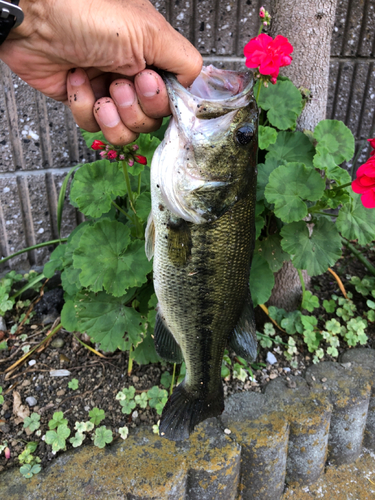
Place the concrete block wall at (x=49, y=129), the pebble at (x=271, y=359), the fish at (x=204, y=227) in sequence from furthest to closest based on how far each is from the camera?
1. the concrete block wall at (x=49, y=129)
2. the pebble at (x=271, y=359)
3. the fish at (x=204, y=227)

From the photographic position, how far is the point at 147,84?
3.77ft

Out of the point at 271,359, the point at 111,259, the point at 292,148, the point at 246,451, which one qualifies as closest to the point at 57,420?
the point at 111,259

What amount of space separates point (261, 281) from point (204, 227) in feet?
2.73

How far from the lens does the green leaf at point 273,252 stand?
2.03 meters

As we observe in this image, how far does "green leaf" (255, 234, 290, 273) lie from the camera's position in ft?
6.65

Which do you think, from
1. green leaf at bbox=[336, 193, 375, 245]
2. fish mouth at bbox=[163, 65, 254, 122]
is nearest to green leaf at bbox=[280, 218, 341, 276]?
green leaf at bbox=[336, 193, 375, 245]

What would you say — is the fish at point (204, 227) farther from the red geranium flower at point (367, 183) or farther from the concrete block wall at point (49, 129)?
the concrete block wall at point (49, 129)

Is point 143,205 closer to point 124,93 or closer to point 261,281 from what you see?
point 124,93

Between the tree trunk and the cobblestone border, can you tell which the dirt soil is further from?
the tree trunk

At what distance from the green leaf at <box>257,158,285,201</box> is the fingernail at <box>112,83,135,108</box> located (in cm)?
91

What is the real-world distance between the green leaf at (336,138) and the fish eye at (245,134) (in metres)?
0.93

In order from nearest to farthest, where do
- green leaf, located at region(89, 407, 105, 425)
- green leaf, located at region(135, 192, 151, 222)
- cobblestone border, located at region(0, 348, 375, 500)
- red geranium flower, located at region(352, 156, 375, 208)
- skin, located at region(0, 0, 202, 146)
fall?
skin, located at region(0, 0, 202, 146), red geranium flower, located at region(352, 156, 375, 208), cobblestone border, located at region(0, 348, 375, 500), green leaf, located at region(135, 192, 151, 222), green leaf, located at region(89, 407, 105, 425)

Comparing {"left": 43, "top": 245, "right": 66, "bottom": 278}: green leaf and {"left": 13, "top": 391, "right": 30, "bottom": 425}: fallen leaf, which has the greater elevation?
{"left": 43, "top": 245, "right": 66, "bottom": 278}: green leaf

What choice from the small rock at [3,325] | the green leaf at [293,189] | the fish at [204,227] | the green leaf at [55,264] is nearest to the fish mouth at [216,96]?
the fish at [204,227]
